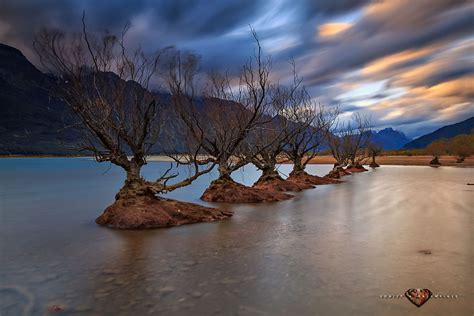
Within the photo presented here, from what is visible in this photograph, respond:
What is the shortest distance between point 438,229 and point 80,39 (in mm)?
11546

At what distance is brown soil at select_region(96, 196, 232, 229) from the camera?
10.2 metres

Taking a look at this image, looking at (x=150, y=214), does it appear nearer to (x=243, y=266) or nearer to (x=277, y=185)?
(x=243, y=266)

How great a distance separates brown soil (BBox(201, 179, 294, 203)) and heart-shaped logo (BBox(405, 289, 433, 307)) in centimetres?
1156

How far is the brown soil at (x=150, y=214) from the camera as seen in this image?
33.5 ft

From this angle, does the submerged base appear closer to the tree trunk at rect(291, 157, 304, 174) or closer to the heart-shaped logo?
the tree trunk at rect(291, 157, 304, 174)

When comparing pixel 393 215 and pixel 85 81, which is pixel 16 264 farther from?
pixel 393 215

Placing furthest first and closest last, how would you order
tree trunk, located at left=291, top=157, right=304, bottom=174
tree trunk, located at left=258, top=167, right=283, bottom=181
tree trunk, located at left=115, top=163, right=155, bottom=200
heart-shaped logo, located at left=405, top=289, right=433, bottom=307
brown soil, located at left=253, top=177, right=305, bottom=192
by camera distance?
tree trunk, located at left=291, top=157, right=304, bottom=174, tree trunk, located at left=258, top=167, right=283, bottom=181, brown soil, located at left=253, top=177, right=305, bottom=192, tree trunk, located at left=115, top=163, right=155, bottom=200, heart-shaped logo, located at left=405, top=289, right=433, bottom=307

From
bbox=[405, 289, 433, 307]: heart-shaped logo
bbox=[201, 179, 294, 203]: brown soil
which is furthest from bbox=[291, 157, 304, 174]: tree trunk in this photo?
bbox=[405, 289, 433, 307]: heart-shaped logo

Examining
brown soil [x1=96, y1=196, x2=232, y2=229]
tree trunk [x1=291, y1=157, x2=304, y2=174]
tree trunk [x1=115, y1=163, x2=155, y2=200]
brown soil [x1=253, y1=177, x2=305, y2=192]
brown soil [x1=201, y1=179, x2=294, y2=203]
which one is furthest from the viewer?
tree trunk [x1=291, y1=157, x2=304, y2=174]

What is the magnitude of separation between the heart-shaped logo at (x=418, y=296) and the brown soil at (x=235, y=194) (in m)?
11.6

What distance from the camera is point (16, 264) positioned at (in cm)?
672

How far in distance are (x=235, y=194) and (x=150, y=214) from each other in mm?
6661

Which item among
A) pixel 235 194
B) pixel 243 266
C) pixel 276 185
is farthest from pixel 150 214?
pixel 276 185

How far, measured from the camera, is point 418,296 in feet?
15.4
